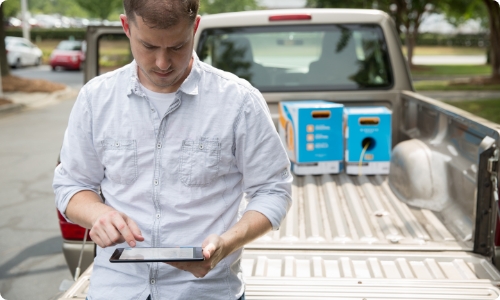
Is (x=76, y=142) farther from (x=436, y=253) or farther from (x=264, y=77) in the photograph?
(x=264, y=77)

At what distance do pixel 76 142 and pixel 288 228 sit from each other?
1926 mm

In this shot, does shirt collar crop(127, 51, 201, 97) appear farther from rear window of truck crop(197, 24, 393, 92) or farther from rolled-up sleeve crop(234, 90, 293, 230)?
rear window of truck crop(197, 24, 393, 92)

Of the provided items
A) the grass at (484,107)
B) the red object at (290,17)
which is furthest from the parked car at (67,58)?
the red object at (290,17)

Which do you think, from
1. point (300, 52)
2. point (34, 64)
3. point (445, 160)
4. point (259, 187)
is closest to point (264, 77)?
point (300, 52)

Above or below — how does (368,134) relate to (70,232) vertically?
above

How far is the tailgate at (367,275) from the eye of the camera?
249cm

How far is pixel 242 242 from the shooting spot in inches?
71.7

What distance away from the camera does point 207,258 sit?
165 cm

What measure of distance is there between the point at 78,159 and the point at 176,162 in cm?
33

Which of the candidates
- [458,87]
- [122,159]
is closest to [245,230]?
[122,159]

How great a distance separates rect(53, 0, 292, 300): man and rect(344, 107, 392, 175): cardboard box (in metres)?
2.95

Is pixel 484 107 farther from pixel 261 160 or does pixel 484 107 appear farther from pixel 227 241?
pixel 227 241

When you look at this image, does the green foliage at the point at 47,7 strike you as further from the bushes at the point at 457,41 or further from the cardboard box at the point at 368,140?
the cardboard box at the point at 368,140

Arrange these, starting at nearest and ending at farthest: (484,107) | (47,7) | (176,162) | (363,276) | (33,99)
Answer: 1. (176,162)
2. (363,276)
3. (484,107)
4. (33,99)
5. (47,7)
